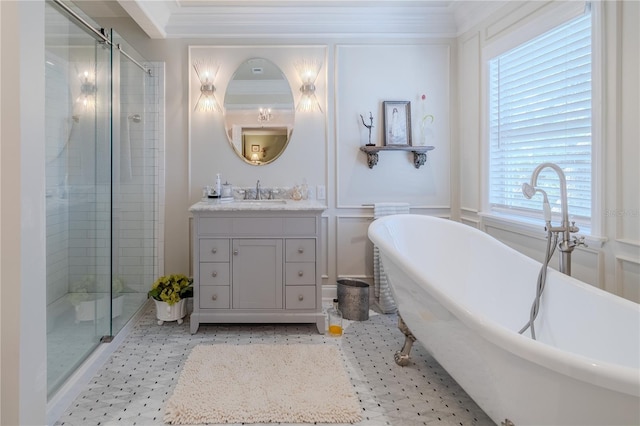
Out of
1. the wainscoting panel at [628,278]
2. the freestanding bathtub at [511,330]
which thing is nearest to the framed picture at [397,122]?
the freestanding bathtub at [511,330]

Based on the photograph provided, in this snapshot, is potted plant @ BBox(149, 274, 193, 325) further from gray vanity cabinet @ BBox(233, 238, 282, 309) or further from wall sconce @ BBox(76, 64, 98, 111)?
wall sconce @ BBox(76, 64, 98, 111)

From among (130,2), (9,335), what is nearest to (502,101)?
(130,2)

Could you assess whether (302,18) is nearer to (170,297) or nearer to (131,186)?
(131,186)

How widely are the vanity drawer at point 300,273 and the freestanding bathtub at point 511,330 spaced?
602mm

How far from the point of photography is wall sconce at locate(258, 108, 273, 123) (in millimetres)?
Result: 3225

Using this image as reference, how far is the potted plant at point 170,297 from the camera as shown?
2.75m

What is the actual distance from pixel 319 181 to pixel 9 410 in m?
2.48

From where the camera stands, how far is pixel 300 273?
2.64m

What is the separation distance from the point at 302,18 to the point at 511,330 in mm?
2895

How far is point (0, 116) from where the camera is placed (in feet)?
4.08

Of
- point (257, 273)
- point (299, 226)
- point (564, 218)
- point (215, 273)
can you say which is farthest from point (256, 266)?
point (564, 218)

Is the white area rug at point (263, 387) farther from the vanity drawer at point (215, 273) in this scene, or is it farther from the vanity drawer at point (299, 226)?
the vanity drawer at point (299, 226)

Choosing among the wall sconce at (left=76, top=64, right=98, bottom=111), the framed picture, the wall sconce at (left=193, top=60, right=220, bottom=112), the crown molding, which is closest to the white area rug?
the wall sconce at (left=76, top=64, right=98, bottom=111)

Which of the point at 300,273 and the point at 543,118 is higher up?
the point at 543,118
